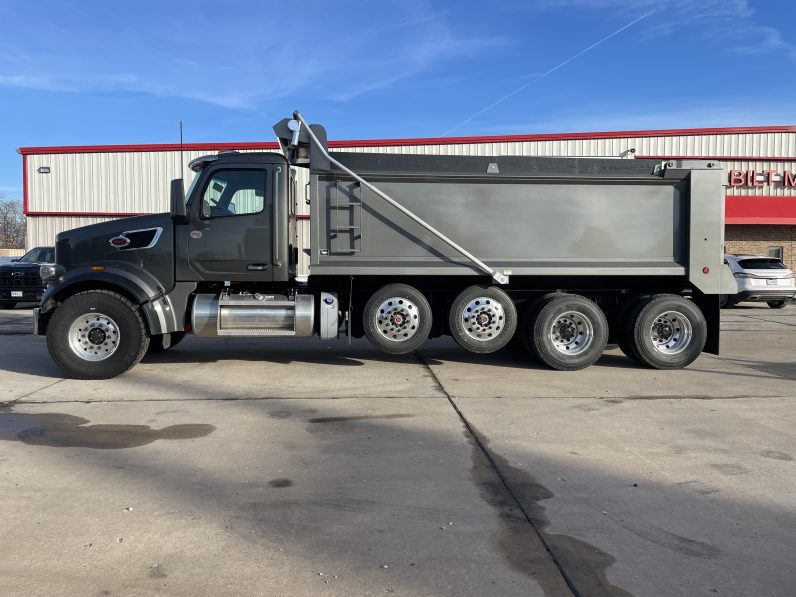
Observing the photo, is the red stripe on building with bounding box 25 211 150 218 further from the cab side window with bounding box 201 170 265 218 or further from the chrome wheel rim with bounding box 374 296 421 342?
the chrome wheel rim with bounding box 374 296 421 342

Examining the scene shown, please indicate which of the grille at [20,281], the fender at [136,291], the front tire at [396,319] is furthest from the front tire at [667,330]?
the grille at [20,281]

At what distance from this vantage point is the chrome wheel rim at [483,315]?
8172 millimetres

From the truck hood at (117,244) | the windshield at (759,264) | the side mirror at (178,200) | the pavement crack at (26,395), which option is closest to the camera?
the pavement crack at (26,395)

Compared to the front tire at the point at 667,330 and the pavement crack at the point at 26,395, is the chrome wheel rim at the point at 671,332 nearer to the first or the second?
the front tire at the point at 667,330

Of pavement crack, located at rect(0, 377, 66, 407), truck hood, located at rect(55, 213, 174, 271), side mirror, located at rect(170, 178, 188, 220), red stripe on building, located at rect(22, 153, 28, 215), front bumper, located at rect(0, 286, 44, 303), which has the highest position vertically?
red stripe on building, located at rect(22, 153, 28, 215)

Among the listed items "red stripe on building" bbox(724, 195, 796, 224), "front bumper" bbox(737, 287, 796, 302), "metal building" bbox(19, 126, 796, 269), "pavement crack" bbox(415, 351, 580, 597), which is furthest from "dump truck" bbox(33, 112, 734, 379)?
"red stripe on building" bbox(724, 195, 796, 224)

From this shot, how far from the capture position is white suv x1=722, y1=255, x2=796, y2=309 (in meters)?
17.2

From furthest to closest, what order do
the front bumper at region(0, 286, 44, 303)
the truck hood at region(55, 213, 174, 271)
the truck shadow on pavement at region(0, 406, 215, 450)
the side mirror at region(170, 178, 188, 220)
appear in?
1. the front bumper at region(0, 286, 44, 303)
2. the truck hood at region(55, 213, 174, 271)
3. the side mirror at region(170, 178, 188, 220)
4. the truck shadow on pavement at region(0, 406, 215, 450)

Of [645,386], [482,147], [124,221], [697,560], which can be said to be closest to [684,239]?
[645,386]

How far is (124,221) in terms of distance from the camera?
812cm

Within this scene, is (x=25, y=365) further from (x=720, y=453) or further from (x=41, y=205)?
(x=41, y=205)

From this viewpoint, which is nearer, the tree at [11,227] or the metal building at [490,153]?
the metal building at [490,153]

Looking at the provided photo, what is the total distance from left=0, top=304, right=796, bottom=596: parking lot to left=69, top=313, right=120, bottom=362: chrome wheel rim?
0.37 metres

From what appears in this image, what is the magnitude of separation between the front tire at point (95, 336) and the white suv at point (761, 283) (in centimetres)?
1527
